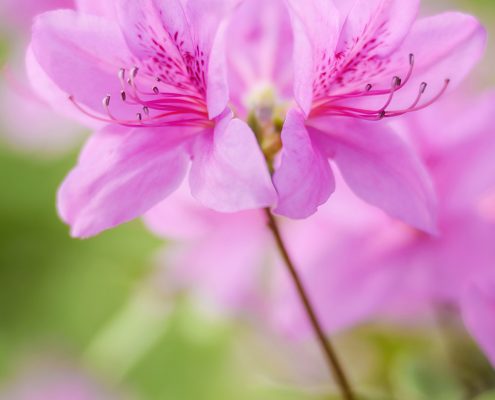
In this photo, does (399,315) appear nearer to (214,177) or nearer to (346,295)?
(346,295)

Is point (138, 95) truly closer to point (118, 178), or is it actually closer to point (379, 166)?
point (118, 178)

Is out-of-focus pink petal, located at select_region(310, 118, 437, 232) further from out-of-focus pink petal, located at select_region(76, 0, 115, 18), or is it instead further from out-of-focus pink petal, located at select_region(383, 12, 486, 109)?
out-of-focus pink petal, located at select_region(76, 0, 115, 18)

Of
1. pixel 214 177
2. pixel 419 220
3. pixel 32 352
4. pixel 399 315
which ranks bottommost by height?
pixel 32 352

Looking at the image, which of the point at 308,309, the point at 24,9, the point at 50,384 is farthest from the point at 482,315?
the point at 24,9

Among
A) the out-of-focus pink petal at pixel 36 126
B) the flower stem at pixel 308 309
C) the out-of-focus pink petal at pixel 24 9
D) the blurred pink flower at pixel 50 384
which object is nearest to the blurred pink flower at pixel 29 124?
the out-of-focus pink petal at pixel 36 126

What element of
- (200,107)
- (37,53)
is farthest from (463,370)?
(37,53)

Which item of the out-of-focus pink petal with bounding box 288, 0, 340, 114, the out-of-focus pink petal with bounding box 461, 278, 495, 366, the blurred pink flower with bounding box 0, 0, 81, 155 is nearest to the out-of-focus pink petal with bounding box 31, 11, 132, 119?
the out-of-focus pink petal with bounding box 288, 0, 340, 114
